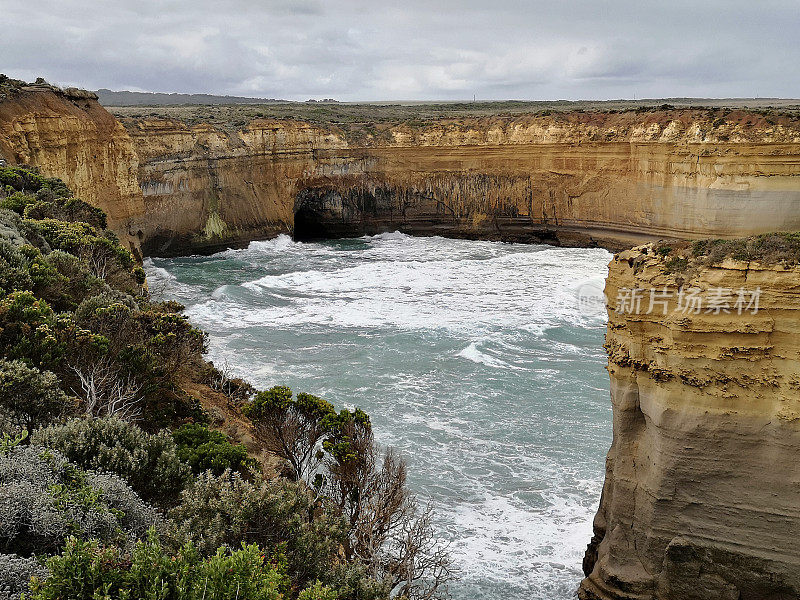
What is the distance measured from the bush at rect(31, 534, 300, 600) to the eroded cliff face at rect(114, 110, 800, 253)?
36.4 metres

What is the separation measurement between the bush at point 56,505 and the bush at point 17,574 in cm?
37

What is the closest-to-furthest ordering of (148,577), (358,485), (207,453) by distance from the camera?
(148,577)
(207,453)
(358,485)

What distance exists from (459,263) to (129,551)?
3491 cm

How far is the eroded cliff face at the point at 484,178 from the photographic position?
37.7 metres

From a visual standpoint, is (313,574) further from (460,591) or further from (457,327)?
(457,327)

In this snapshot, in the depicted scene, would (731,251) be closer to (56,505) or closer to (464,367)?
(56,505)

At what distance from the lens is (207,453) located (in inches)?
360

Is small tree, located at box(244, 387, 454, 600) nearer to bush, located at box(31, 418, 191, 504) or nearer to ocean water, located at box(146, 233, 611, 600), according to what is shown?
ocean water, located at box(146, 233, 611, 600)

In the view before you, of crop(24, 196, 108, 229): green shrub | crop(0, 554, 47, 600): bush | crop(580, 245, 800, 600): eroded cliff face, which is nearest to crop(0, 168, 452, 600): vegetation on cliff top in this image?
crop(0, 554, 47, 600): bush

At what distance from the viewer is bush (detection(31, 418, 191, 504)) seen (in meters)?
7.59

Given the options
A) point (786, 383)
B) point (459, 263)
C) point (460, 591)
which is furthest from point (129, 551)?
point (459, 263)

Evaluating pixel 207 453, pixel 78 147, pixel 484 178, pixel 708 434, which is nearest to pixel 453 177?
pixel 484 178

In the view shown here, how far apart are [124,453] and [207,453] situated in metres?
1.54

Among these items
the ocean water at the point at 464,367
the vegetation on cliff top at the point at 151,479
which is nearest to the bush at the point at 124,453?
the vegetation on cliff top at the point at 151,479
